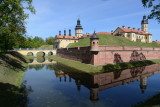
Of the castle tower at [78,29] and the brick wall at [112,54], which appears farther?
the castle tower at [78,29]

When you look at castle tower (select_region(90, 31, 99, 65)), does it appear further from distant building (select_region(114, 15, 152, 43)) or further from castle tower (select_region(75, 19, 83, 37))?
castle tower (select_region(75, 19, 83, 37))

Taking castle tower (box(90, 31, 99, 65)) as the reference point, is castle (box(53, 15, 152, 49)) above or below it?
above

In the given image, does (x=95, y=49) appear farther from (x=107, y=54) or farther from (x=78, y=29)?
(x=78, y=29)

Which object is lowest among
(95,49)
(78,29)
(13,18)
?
(95,49)

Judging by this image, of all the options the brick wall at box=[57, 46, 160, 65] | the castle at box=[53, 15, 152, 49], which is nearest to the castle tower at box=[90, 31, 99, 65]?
the brick wall at box=[57, 46, 160, 65]

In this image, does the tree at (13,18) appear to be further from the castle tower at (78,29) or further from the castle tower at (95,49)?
the castle tower at (78,29)

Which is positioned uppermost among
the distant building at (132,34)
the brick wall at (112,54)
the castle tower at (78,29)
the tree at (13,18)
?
the castle tower at (78,29)

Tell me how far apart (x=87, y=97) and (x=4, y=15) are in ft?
42.2

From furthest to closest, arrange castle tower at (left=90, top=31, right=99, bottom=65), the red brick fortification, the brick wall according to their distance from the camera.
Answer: the brick wall, the red brick fortification, castle tower at (left=90, top=31, right=99, bottom=65)

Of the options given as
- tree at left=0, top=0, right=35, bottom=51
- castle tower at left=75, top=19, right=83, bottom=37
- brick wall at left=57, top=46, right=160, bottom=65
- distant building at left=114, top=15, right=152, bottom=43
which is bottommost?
brick wall at left=57, top=46, right=160, bottom=65

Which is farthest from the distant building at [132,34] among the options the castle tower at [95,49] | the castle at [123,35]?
the castle tower at [95,49]

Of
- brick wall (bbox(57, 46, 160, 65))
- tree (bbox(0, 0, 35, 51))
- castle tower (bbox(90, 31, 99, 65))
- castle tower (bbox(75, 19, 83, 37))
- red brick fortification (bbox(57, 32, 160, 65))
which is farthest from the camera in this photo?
castle tower (bbox(75, 19, 83, 37))

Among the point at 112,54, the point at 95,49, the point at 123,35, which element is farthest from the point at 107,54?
the point at 123,35

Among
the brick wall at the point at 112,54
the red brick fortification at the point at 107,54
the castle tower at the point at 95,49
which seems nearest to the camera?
the castle tower at the point at 95,49
